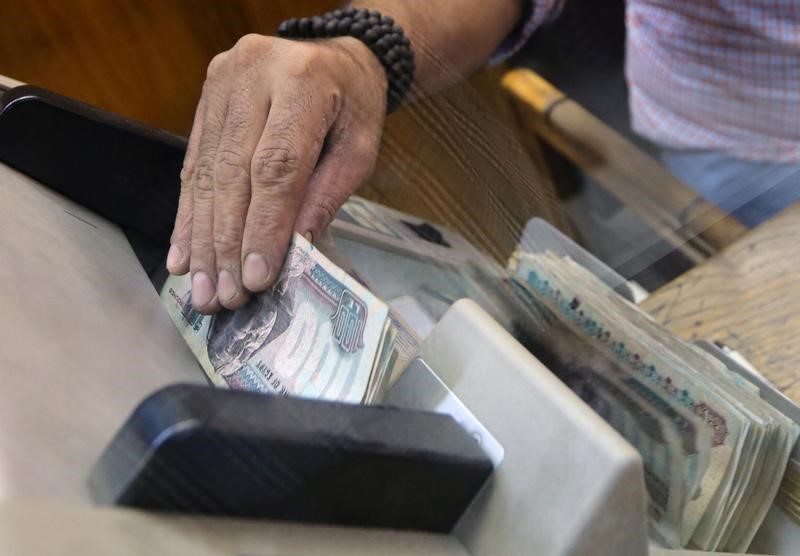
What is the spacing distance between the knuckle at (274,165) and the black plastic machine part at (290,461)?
252mm

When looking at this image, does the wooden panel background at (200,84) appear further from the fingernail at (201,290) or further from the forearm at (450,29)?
the fingernail at (201,290)

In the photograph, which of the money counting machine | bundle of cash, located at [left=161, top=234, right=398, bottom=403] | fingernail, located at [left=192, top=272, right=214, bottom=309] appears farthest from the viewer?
fingernail, located at [left=192, top=272, right=214, bottom=309]

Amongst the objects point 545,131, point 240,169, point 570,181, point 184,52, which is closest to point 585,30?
point 545,131

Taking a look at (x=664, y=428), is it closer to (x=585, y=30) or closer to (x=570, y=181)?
(x=570, y=181)

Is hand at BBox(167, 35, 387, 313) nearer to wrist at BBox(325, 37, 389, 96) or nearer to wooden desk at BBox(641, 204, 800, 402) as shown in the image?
wrist at BBox(325, 37, 389, 96)

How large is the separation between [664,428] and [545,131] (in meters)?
0.92

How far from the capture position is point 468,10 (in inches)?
46.3

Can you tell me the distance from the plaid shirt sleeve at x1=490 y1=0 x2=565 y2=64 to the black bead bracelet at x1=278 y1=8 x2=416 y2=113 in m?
0.42

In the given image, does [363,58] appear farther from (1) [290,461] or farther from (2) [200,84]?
(1) [290,461]

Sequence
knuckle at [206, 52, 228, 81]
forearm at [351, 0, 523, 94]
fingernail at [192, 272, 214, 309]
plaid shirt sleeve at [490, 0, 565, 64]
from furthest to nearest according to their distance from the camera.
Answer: plaid shirt sleeve at [490, 0, 565, 64] < forearm at [351, 0, 523, 94] < knuckle at [206, 52, 228, 81] < fingernail at [192, 272, 214, 309]

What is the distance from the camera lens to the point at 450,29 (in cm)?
114

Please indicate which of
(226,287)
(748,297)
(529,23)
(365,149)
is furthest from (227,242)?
(529,23)

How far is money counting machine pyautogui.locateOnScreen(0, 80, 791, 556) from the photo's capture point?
1.18ft

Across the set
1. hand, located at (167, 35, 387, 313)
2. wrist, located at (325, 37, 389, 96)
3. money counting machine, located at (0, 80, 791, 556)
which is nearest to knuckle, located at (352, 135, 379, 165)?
hand, located at (167, 35, 387, 313)
